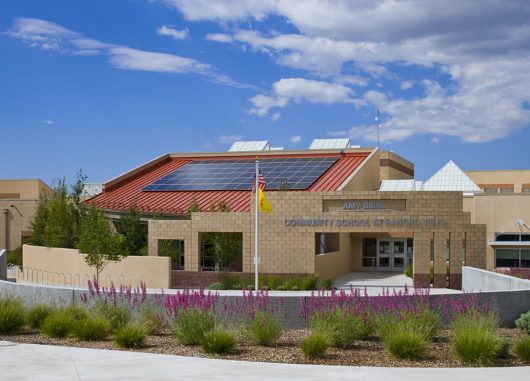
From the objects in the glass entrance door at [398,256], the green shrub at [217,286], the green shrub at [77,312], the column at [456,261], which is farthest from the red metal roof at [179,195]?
the green shrub at [77,312]

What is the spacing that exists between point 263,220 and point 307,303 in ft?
54.6

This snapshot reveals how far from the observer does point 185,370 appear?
11828 mm

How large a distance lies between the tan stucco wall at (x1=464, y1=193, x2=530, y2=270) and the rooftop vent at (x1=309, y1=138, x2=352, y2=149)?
527 inches

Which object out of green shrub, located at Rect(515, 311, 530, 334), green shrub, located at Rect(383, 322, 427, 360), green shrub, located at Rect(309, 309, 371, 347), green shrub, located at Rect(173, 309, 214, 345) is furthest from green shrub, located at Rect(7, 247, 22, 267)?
green shrub, located at Rect(383, 322, 427, 360)

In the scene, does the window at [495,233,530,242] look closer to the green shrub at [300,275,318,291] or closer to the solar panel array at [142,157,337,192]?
the solar panel array at [142,157,337,192]

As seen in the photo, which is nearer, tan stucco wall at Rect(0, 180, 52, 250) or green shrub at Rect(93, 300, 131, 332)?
green shrub at Rect(93, 300, 131, 332)

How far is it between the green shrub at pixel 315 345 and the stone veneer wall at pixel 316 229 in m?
18.2

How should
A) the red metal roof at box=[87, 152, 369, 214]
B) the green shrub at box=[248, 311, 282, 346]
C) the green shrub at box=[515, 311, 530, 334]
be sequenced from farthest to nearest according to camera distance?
the red metal roof at box=[87, 152, 369, 214] < the green shrub at box=[515, 311, 530, 334] < the green shrub at box=[248, 311, 282, 346]

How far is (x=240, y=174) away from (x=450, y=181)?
715 inches

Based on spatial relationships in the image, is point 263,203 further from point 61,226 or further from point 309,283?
point 61,226

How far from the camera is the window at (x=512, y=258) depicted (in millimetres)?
39875

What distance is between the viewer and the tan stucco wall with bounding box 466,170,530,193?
67.6 m

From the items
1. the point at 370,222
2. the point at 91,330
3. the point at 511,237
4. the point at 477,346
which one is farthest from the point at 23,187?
the point at 477,346

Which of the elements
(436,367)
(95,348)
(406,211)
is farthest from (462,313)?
(406,211)
